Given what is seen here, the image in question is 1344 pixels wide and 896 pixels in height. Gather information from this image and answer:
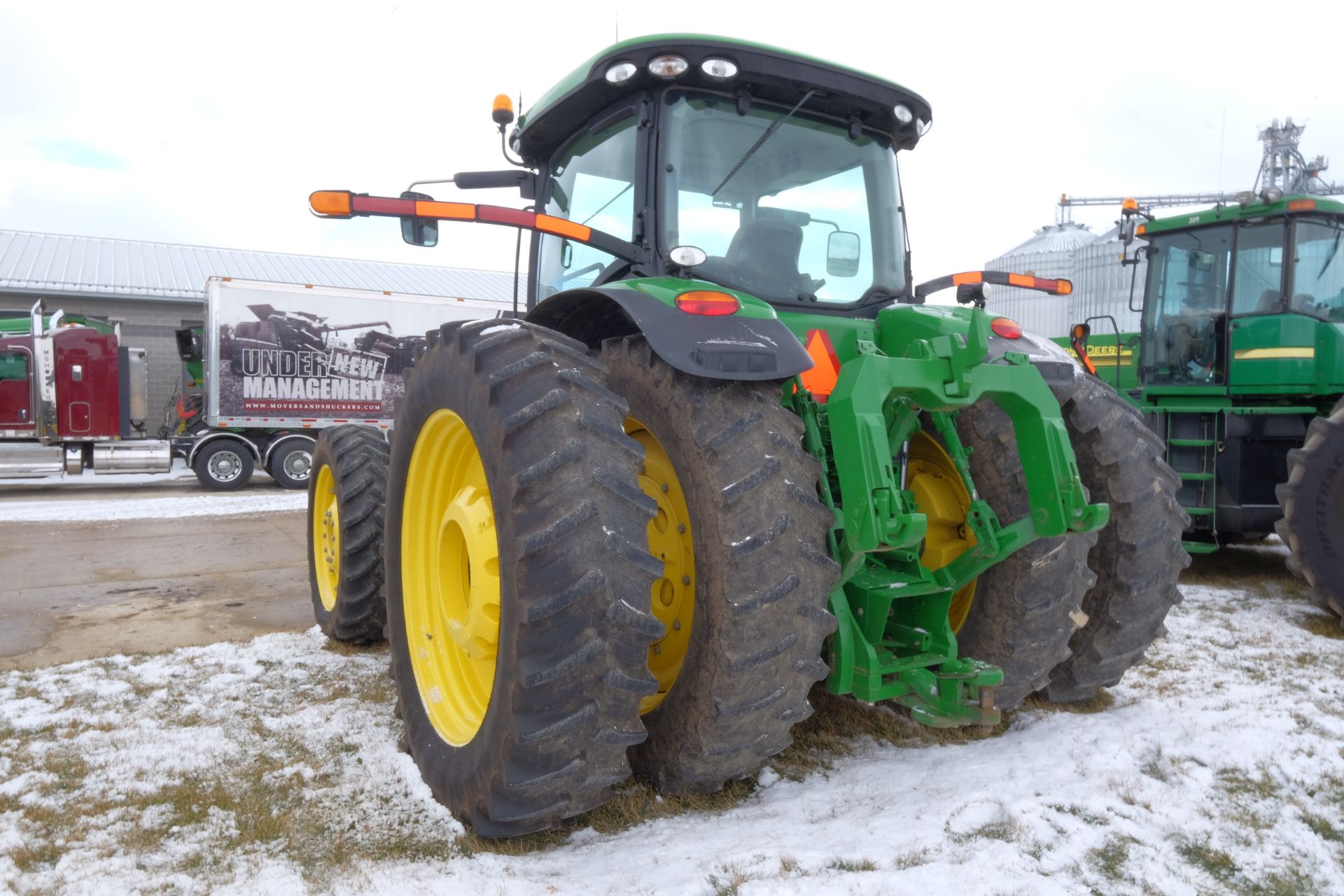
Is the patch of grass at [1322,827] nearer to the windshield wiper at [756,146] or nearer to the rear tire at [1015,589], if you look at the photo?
the rear tire at [1015,589]

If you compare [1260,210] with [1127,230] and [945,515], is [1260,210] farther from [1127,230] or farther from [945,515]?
[945,515]

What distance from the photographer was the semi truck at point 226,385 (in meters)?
13.6

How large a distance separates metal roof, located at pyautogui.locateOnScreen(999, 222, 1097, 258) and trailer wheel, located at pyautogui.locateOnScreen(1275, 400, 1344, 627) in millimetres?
16671

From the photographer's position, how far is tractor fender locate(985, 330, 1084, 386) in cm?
300

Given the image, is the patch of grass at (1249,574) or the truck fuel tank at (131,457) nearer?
the patch of grass at (1249,574)

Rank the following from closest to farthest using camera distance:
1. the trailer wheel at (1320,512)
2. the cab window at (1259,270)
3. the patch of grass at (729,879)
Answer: the patch of grass at (729,879)
the trailer wheel at (1320,512)
the cab window at (1259,270)

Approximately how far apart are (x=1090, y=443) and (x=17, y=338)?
1568 centimetres

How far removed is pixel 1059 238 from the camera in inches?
840

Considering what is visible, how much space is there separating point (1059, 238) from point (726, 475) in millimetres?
22000

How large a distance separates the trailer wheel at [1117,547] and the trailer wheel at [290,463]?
13.3 m

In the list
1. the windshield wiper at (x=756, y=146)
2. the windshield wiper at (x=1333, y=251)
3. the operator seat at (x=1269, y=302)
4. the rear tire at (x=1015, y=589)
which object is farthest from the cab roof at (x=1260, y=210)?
the windshield wiper at (x=756, y=146)

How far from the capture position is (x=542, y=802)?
2.08 meters

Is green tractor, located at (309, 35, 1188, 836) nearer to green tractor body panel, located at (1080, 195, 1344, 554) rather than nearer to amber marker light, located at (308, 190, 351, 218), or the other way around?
amber marker light, located at (308, 190, 351, 218)

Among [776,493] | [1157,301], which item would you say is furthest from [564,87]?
[1157,301]
